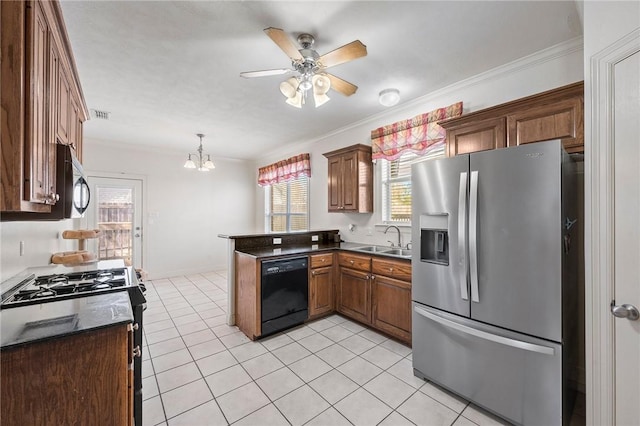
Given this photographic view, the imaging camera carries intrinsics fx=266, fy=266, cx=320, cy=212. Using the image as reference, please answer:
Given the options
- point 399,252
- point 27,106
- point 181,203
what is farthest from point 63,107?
point 181,203

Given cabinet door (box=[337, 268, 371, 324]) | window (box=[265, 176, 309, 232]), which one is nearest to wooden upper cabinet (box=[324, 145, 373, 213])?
cabinet door (box=[337, 268, 371, 324])

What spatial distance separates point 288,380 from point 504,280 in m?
1.74

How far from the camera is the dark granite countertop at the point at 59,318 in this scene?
39.4 inches

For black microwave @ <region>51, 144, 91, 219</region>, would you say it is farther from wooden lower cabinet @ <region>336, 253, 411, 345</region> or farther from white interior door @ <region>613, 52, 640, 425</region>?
white interior door @ <region>613, 52, 640, 425</region>

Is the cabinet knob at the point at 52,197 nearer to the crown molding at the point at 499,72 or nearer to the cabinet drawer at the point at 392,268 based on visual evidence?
the cabinet drawer at the point at 392,268

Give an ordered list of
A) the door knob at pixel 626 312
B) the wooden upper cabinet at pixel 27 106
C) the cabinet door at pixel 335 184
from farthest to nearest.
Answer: the cabinet door at pixel 335 184 → the door knob at pixel 626 312 → the wooden upper cabinet at pixel 27 106

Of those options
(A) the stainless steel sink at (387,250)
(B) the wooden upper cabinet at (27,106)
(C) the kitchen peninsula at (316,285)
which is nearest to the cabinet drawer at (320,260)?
(C) the kitchen peninsula at (316,285)

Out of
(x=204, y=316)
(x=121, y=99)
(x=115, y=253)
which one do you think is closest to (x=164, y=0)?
(x=121, y=99)

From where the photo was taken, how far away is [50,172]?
4.40ft

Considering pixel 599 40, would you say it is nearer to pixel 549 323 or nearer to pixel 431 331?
pixel 549 323

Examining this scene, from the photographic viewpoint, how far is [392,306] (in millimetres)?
2721

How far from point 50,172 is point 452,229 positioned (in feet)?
7.86

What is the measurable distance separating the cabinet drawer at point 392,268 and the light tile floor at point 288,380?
0.70 meters

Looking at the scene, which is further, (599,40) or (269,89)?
(269,89)
